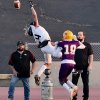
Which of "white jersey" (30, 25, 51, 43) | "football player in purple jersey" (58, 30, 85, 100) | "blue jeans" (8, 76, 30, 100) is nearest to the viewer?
"football player in purple jersey" (58, 30, 85, 100)

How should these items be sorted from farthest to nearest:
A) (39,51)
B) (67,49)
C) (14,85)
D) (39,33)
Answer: (39,51), (14,85), (39,33), (67,49)

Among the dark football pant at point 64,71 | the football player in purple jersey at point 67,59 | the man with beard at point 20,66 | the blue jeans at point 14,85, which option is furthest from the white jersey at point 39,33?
the blue jeans at point 14,85

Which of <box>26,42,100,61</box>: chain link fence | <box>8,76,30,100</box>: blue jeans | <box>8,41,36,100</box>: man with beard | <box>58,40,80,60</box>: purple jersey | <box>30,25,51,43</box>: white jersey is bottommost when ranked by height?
<box>26,42,100,61</box>: chain link fence

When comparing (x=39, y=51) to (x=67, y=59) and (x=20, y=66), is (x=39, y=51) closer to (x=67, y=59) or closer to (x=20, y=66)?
(x=20, y=66)

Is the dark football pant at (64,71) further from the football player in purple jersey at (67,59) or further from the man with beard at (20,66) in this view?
the man with beard at (20,66)

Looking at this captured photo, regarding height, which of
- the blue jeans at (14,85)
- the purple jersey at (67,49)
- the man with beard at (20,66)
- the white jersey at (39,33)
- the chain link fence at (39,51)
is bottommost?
the chain link fence at (39,51)

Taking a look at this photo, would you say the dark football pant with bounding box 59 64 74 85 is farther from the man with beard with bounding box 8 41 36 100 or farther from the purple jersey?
the man with beard with bounding box 8 41 36 100

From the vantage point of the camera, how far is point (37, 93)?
22859 mm

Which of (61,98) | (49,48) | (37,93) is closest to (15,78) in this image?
(49,48)

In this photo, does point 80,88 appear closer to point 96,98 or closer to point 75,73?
point 96,98

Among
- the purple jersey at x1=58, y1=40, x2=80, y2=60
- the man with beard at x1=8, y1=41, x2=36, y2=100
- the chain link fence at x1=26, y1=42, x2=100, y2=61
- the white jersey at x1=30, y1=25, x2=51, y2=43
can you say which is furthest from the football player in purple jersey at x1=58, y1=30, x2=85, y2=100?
the chain link fence at x1=26, y1=42, x2=100, y2=61

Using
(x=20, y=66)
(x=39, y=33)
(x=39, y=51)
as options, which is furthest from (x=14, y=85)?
(x=39, y=51)

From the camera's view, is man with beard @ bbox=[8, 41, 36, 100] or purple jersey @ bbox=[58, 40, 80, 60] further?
man with beard @ bbox=[8, 41, 36, 100]

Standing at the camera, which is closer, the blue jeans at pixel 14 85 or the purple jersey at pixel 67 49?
Answer: the purple jersey at pixel 67 49
